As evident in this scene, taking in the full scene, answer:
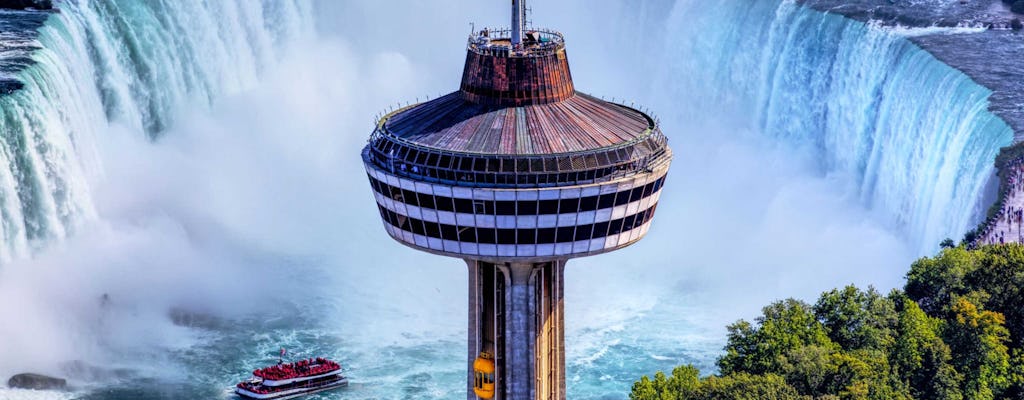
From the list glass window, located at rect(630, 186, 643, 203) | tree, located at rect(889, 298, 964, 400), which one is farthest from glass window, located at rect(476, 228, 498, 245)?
tree, located at rect(889, 298, 964, 400)

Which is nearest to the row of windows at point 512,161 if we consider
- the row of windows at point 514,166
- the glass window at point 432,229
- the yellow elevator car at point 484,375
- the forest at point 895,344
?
the row of windows at point 514,166

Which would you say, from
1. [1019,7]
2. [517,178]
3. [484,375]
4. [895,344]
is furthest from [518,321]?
[1019,7]

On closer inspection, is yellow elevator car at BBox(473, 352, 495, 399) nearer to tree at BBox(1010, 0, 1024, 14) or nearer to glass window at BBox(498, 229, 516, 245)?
glass window at BBox(498, 229, 516, 245)

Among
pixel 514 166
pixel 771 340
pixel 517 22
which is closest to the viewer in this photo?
pixel 514 166

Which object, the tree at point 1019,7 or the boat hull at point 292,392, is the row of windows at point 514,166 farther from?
the tree at point 1019,7

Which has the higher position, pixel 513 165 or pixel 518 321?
pixel 513 165

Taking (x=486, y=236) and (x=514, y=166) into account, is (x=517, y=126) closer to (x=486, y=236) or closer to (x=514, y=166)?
(x=514, y=166)

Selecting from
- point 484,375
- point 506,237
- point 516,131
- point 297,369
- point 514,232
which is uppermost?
point 516,131
